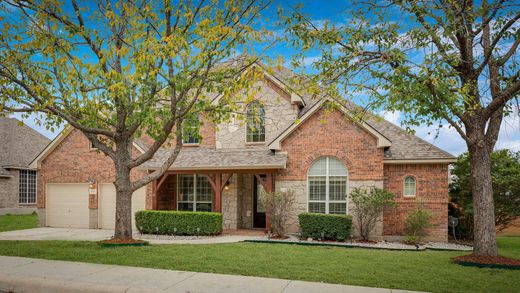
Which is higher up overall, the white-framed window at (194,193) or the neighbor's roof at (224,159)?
the neighbor's roof at (224,159)

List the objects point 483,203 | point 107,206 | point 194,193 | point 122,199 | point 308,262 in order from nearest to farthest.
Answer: point 308,262
point 483,203
point 122,199
point 194,193
point 107,206

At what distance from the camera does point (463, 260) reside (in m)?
9.81

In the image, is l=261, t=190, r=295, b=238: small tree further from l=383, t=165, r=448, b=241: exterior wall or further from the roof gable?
l=383, t=165, r=448, b=241: exterior wall

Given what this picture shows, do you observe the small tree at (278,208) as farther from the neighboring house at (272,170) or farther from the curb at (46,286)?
the curb at (46,286)

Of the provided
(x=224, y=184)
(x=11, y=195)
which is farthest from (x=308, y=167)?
(x=11, y=195)

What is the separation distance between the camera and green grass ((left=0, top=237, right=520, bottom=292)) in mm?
7773

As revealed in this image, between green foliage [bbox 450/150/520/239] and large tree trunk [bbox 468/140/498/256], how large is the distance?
4.68m

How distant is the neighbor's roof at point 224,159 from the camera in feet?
50.2

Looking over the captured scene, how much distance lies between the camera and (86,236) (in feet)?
49.9

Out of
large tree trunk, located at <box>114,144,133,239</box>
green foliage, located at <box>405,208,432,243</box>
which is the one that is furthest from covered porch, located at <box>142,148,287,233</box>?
green foliage, located at <box>405,208,432,243</box>

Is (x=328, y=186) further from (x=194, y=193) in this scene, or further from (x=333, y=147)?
(x=194, y=193)

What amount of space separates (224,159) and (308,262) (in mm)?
7658

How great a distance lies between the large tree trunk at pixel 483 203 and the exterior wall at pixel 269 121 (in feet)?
26.3

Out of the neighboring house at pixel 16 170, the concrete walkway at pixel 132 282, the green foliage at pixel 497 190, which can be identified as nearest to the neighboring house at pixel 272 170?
the green foliage at pixel 497 190
